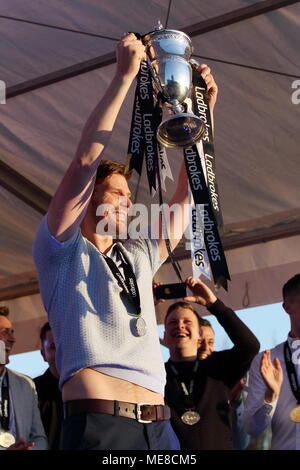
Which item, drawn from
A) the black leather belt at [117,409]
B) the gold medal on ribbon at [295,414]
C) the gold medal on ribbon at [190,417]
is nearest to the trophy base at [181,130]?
the black leather belt at [117,409]

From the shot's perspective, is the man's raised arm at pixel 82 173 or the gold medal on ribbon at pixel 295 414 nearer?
the man's raised arm at pixel 82 173

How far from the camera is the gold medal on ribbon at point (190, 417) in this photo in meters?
4.36

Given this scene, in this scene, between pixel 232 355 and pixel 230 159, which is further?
pixel 230 159

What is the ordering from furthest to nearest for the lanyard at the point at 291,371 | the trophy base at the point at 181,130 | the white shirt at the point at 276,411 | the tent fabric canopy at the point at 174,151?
the tent fabric canopy at the point at 174,151, the lanyard at the point at 291,371, the white shirt at the point at 276,411, the trophy base at the point at 181,130

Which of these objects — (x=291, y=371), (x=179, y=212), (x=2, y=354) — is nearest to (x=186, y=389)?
(x=291, y=371)

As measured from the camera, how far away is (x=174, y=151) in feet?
19.6

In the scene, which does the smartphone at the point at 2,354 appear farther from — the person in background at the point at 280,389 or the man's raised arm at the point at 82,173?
the man's raised arm at the point at 82,173

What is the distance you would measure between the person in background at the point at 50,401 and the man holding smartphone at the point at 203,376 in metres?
0.70

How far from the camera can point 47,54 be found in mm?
5500

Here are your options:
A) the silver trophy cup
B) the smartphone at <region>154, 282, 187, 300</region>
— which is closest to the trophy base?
the silver trophy cup

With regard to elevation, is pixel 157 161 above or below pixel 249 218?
below
